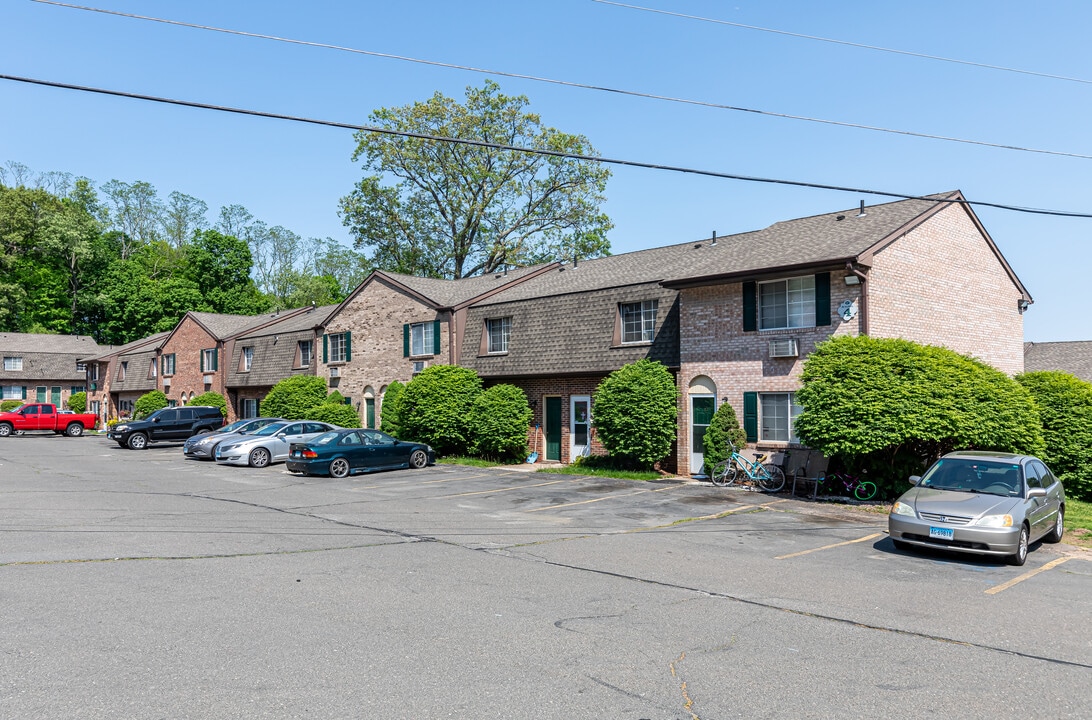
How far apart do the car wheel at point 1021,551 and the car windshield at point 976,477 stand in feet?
2.41

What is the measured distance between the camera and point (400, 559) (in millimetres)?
10539

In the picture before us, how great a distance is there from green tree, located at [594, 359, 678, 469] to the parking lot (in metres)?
6.79

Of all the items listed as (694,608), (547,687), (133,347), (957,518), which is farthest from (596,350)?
(133,347)

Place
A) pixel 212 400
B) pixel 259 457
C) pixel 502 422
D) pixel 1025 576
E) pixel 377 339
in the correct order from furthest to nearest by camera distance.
Answer: pixel 212 400
pixel 377 339
pixel 502 422
pixel 259 457
pixel 1025 576

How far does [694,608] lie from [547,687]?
9.44 ft

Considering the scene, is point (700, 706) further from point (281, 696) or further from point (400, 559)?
point (400, 559)

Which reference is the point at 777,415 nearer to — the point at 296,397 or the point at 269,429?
the point at 269,429

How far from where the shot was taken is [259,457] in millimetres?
25672

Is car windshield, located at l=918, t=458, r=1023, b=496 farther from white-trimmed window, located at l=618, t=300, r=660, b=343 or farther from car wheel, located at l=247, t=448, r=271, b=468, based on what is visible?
car wheel, located at l=247, t=448, r=271, b=468

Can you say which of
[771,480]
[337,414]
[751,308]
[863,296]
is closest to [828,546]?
[771,480]

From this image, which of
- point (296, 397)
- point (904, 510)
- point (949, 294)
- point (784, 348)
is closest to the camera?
point (904, 510)

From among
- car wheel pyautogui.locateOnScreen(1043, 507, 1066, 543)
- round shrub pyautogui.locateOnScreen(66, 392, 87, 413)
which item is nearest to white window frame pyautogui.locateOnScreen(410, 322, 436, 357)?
car wheel pyautogui.locateOnScreen(1043, 507, 1066, 543)

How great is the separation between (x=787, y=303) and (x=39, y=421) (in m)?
40.9

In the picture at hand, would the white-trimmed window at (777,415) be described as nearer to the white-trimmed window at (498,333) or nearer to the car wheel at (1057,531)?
the car wheel at (1057,531)
